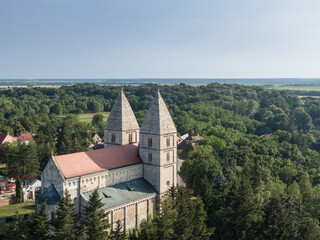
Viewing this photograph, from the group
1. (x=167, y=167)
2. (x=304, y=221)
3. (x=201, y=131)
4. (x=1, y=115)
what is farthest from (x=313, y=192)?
(x=1, y=115)

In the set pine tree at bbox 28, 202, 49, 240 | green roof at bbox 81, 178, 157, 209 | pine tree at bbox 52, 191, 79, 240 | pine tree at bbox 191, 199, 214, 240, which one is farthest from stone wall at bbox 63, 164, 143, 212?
pine tree at bbox 191, 199, 214, 240

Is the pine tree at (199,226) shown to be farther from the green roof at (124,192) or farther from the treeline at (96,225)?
the green roof at (124,192)

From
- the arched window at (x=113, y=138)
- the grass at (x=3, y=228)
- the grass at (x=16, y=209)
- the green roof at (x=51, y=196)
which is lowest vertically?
the grass at (x=16, y=209)

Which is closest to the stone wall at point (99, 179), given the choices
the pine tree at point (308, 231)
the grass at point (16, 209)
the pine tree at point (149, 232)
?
the pine tree at point (149, 232)

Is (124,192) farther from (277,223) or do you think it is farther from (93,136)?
(93,136)

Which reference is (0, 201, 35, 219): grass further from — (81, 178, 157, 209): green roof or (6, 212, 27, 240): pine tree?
(6, 212, 27, 240): pine tree

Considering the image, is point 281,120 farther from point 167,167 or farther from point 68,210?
point 68,210
